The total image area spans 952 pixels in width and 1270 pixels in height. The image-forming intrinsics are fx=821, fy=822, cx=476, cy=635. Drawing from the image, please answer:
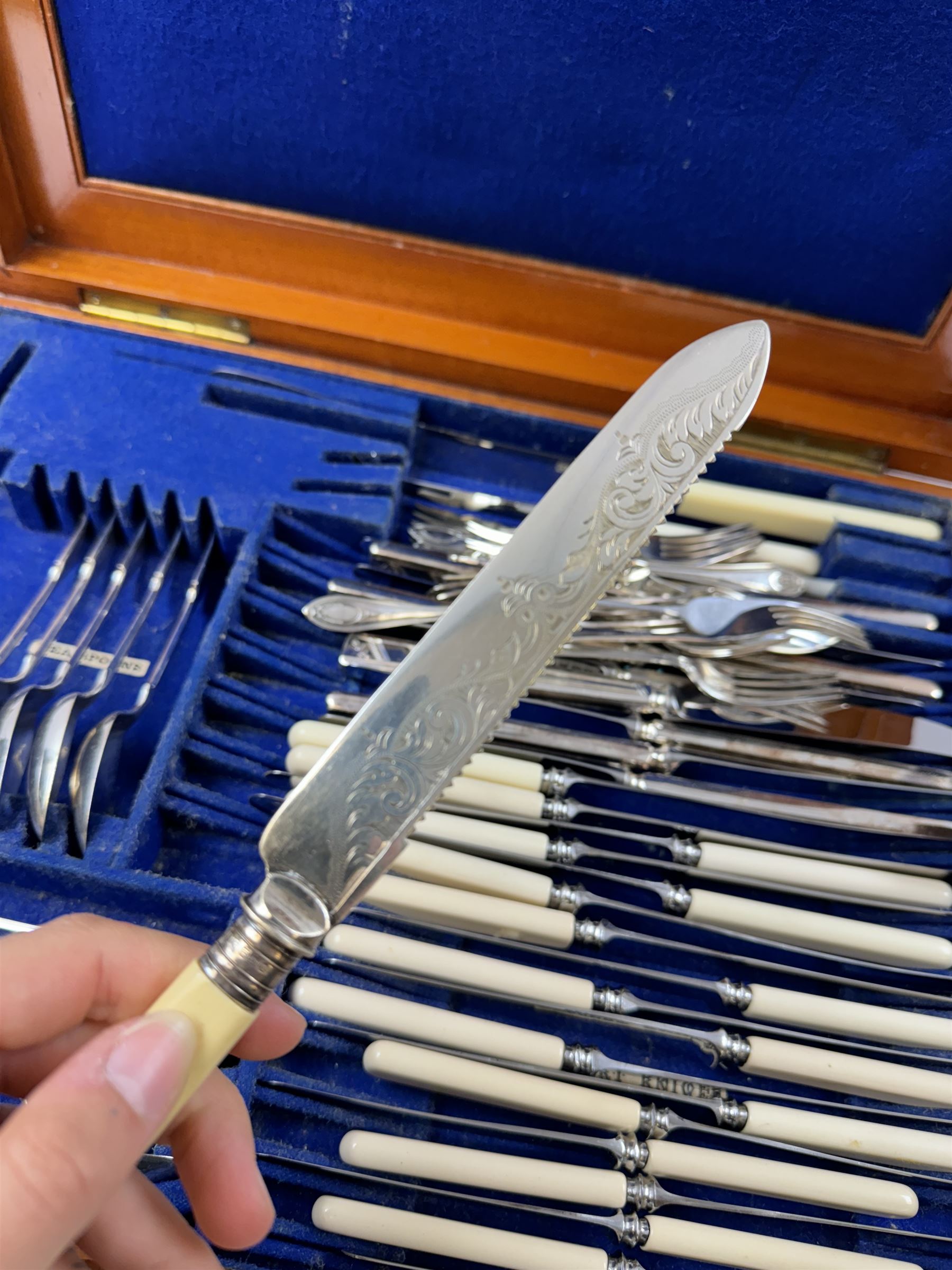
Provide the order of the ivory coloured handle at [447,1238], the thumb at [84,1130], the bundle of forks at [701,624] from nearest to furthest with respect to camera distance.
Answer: the thumb at [84,1130] < the ivory coloured handle at [447,1238] < the bundle of forks at [701,624]

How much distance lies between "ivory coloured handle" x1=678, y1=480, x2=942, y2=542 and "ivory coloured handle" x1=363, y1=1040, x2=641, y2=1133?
28.9 inches

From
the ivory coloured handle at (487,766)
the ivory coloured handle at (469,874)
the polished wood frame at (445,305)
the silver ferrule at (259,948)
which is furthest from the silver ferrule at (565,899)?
the polished wood frame at (445,305)

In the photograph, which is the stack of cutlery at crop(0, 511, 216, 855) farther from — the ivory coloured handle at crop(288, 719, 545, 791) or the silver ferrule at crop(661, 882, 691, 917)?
the silver ferrule at crop(661, 882, 691, 917)

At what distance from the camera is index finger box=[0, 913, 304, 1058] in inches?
20.5

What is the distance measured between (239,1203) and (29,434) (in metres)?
0.90

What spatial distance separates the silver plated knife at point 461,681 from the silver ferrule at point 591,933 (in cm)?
31

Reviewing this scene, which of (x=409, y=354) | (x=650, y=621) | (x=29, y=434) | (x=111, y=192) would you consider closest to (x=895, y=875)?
(x=650, y=621)

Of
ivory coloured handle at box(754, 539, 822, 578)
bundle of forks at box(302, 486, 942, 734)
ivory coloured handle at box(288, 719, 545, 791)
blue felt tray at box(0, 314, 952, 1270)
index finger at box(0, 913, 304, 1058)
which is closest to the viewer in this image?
index finger at box(0, 913, 304, 1058)

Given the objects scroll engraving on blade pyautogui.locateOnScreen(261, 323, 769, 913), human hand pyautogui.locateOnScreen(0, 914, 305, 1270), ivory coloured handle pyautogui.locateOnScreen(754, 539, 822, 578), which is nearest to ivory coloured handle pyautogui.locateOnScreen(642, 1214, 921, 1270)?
human hand pyautogui.locateOnScreen(0, 914, 305, 1270)

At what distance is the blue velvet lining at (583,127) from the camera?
3.01 feet

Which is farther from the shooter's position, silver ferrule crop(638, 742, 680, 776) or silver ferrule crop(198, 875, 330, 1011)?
silver ferrule crop(638, 742, 680, 776)

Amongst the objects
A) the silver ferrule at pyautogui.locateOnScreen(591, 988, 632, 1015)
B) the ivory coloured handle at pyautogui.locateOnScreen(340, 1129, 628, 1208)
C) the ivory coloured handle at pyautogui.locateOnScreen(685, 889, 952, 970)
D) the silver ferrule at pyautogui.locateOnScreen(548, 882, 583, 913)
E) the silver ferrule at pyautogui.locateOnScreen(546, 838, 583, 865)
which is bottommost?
the ivory coloured handle at pyautogui.locateOnScreen(340, 1129, 628, 1208)

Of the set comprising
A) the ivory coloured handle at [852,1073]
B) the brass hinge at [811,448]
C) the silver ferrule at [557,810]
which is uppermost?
the brass hinge at [811,448]

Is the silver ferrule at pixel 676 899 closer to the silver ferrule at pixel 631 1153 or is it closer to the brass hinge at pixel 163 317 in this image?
the silver ferrule at pixel 631 1153
